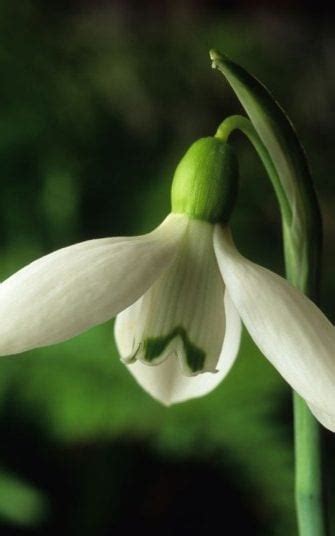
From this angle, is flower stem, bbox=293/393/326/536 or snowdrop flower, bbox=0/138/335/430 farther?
flower stem, bbox=293/393/326/536

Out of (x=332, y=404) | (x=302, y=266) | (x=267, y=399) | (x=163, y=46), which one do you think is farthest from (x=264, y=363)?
(x=332, y=404)

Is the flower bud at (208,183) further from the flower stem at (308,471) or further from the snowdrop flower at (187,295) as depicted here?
the flower stem at (308,471)

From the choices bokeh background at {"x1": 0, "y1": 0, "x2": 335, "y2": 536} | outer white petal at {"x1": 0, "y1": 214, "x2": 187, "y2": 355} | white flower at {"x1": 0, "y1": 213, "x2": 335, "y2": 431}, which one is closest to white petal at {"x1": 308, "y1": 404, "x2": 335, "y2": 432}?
white flower at {"x1": 0, "y1": 213, "x2": 335, "y2": 431}

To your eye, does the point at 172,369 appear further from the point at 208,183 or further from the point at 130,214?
the point at 130,214

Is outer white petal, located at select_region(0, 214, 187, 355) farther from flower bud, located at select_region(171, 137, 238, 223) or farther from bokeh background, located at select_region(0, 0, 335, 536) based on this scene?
bokeh background, located at select_region(0, 0, 335, 536)

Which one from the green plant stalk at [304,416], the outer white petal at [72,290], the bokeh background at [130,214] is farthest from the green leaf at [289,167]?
the bokeh background at [130,214]

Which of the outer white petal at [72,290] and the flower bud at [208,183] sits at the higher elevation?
the flower bud at [208,183]
